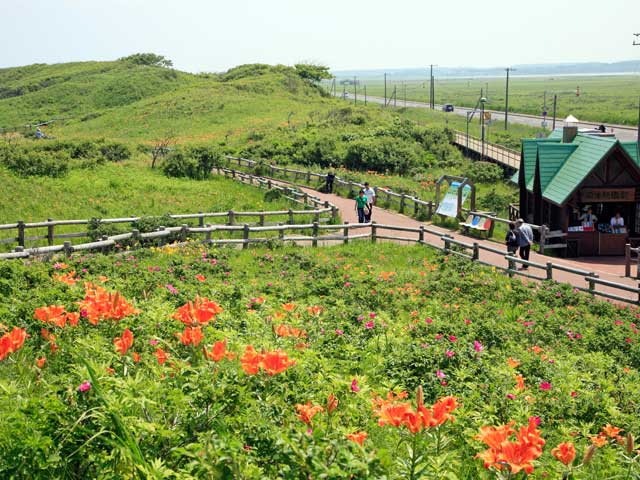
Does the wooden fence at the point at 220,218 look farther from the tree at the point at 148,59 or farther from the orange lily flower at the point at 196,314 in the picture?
the tree at the point at 148,59

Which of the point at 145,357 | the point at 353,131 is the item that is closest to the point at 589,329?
the point at 145,357

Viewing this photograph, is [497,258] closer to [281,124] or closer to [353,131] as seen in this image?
[353,131]

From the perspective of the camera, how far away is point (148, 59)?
134m

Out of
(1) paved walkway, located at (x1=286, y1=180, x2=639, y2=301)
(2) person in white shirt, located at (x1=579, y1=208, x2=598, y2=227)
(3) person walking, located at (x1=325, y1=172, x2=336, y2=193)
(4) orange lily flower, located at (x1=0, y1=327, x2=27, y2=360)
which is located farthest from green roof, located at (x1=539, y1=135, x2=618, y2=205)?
(4) orange lily flower, located at (x1=0, y1=327, x2=27, y2=360)

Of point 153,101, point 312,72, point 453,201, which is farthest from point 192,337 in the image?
point 312,72

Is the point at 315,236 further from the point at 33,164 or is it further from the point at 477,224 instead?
the point at 33,164

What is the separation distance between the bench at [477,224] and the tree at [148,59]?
11592 centimetres

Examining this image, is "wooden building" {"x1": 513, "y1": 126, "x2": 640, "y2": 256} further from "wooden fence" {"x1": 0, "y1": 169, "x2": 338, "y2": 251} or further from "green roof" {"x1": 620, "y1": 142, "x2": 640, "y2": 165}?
"wooden fence" {"x1": 0, "y1": 169, "x2": 338, "y2": 251}

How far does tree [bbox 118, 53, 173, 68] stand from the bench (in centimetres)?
11592

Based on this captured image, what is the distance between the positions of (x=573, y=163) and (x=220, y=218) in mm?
12749

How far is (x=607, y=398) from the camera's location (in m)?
8.28

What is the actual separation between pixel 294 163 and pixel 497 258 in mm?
28872

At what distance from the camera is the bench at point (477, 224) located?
24.9m

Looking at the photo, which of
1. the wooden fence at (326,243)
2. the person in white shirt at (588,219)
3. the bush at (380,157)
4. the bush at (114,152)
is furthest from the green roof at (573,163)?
the bush at (114,152)
